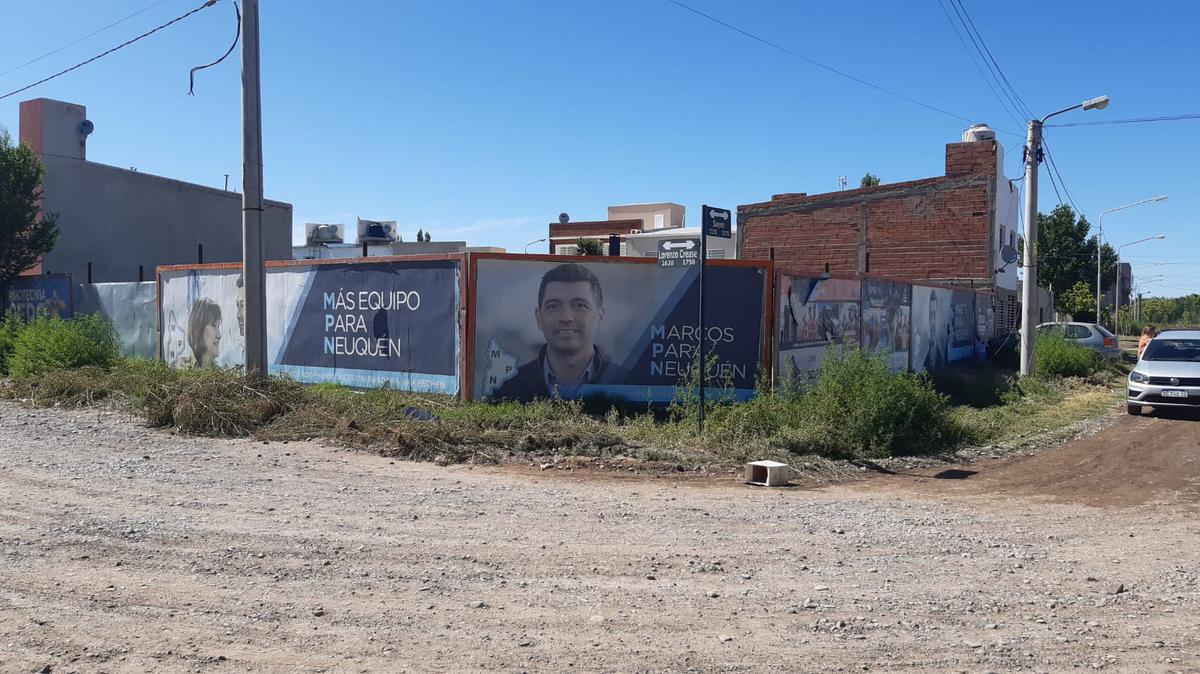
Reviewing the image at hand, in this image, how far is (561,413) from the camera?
42.1 ft

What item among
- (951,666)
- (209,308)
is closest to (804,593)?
(951,666)

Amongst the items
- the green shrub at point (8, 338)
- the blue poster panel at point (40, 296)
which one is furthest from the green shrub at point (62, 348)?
the blue poster panel at point (40, 296)

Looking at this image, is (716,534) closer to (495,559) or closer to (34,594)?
(495,559)

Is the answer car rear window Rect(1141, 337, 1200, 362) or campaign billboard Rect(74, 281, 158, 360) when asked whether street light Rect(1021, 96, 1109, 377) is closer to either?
car rear window Rect(1141, 337, 1200, 362)

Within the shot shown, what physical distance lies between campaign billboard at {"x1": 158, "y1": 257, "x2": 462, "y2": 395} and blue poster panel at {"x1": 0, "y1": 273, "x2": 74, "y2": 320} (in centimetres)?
603

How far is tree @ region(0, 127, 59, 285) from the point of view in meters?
22.3

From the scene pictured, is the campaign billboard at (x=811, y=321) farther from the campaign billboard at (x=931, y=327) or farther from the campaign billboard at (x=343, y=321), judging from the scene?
the campaign billboard at (x=343, y=321)

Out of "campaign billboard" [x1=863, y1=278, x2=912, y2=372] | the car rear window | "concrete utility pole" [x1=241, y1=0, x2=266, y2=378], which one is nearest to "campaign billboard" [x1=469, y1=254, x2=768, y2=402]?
"concrete utility pole" [x1=241, y1=0, x2=266, y2=378]

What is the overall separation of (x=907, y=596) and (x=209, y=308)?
670 inches

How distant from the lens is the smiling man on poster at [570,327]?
46.3 ft

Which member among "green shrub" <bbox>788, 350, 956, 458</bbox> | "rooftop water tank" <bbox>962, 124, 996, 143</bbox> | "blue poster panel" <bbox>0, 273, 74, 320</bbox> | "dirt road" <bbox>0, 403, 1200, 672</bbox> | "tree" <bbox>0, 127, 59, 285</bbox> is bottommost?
"dirt road" <bbox>0, 403, 1200, 672</bbox>

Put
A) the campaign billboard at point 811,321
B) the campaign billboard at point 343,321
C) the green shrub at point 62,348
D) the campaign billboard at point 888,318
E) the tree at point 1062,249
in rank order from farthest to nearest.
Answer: the tree at point 1062,249 < the campaign billboard at point 888,318 < the green shrub at point 62,348 < the campaign billboard at point 811,321 < the campaign billboard at point 343,321

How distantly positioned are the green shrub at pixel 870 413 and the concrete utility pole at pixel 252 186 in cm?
845

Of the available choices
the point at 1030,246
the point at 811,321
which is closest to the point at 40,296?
the point at 811,321
